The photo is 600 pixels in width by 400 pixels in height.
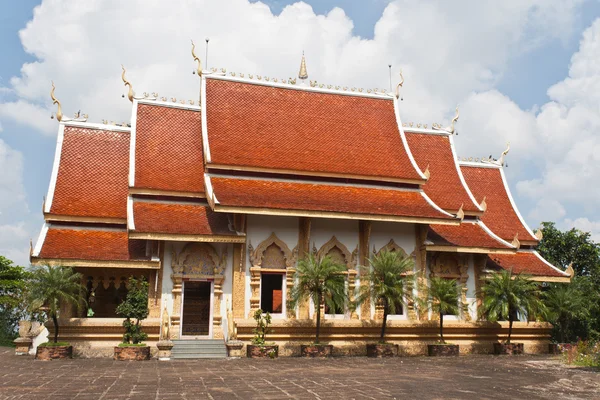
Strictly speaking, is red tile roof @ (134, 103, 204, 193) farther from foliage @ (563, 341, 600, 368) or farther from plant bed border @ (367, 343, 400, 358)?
foliage @ (563, 341, 600, 368)

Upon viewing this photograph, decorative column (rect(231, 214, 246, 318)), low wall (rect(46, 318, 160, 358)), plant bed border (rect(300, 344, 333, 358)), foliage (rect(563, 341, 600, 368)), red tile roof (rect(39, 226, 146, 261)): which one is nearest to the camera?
foliage (rect(563, 341, 600, 368))

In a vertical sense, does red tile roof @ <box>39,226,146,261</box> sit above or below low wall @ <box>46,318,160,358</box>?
above

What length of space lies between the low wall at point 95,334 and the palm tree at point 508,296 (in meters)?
9.15

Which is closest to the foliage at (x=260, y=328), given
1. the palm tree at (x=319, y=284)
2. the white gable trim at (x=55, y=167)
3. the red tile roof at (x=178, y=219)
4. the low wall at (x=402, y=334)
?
the low wall at (x=402, y=334)

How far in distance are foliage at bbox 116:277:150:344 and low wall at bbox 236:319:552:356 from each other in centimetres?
241

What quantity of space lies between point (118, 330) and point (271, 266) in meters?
4.22

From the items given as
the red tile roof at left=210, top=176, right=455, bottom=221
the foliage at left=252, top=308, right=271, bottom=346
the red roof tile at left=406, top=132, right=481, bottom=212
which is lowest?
the foliage at left=252, top=308, right=271, bottom=346

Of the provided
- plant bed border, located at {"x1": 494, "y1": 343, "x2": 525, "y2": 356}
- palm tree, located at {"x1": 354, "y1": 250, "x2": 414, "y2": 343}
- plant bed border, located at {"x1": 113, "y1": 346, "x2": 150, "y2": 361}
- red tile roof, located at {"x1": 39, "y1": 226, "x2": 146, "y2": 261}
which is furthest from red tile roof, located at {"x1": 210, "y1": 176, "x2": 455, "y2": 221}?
plant bed border, located at {"x1": 494, "y1": 343, "x2": 525, "y2": 356}

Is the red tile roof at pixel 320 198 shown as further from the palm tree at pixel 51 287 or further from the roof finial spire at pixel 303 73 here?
the roof finial spire at pixel 303 73

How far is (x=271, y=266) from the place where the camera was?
15.7 meters

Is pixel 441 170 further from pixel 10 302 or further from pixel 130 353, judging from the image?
pixel 10 302

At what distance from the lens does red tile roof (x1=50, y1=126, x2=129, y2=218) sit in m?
15.6

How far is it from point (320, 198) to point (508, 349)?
7.05m

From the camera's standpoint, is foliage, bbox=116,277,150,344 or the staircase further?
the staircase
